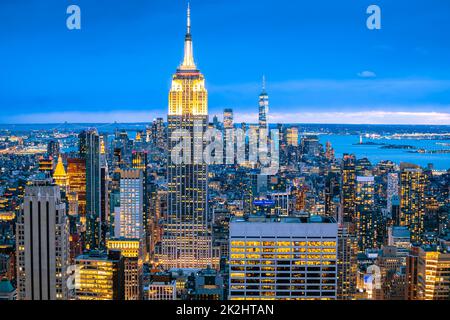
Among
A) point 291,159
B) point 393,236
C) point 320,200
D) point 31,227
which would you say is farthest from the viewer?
point 393,236

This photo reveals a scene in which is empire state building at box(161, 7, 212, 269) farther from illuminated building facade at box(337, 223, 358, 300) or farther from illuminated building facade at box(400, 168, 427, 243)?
illuminated building facade at box(400, 168, 427, 243)

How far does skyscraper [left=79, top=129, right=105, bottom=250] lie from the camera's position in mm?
10398

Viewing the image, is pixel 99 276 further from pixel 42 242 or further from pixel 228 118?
pixel 228 118

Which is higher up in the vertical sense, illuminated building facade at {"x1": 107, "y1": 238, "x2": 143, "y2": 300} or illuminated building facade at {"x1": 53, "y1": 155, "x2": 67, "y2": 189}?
illuminated building facade at {"x1": 53, "y1": 155, "x2": 67, "y2": 189}

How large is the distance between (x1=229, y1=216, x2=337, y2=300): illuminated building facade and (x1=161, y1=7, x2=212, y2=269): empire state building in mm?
5262

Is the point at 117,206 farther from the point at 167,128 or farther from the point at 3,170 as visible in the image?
the point at 3,170

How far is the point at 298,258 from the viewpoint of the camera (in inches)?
248

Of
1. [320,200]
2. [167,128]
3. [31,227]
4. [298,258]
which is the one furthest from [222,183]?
[298,258]

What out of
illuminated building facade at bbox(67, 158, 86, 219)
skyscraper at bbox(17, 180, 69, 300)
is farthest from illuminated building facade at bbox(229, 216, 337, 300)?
illuminated building facade at bbox(67, 158, 86, 219)

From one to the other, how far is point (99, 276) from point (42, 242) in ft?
3.55

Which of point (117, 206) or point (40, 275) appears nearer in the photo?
point (40, 275)

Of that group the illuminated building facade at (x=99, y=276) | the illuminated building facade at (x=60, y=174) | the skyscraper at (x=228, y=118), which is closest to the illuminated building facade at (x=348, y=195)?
the skyscraper at (x=228, y=118)

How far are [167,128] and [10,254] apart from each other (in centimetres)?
591

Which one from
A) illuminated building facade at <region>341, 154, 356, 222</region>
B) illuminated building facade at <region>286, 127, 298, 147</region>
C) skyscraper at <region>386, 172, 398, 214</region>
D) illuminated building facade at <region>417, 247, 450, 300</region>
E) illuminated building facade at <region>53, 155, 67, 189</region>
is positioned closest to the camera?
illuminated building facade at <region>417, 247, 450, 300</region>
